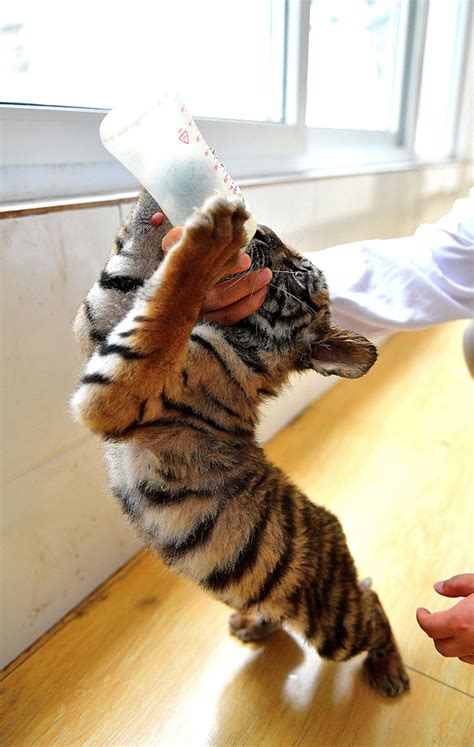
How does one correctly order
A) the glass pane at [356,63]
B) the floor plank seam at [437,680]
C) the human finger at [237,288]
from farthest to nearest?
the glass pane at [356,63] < the floor plank seam at [437,680] < the human finger at [237,288]

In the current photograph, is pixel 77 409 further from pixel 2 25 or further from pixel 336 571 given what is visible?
pixel 2 25

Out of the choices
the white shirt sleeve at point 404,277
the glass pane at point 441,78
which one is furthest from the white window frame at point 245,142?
the white shirt sleeve at point 404,277

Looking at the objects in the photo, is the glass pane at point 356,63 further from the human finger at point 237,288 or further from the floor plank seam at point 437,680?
the floor plank seam at point 437,680

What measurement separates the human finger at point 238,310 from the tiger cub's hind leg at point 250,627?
641 millimetres

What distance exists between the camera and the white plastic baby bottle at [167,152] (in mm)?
624

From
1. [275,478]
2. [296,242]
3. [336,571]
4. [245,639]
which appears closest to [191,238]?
[275,478]

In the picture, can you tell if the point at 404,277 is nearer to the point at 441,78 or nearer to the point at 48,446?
the point at 48,446

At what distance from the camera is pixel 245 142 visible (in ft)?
5.52

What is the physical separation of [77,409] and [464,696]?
0.93m

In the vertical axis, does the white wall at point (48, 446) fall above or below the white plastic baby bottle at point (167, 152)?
below

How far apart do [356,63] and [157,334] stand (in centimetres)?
237

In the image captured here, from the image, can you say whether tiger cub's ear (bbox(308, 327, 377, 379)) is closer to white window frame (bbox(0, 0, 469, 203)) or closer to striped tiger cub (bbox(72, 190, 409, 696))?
striped tiger cub (bbox(72, 190, 409, 696))

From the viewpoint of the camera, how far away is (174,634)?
1.17 m

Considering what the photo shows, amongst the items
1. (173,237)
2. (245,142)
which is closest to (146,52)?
(245,142)
